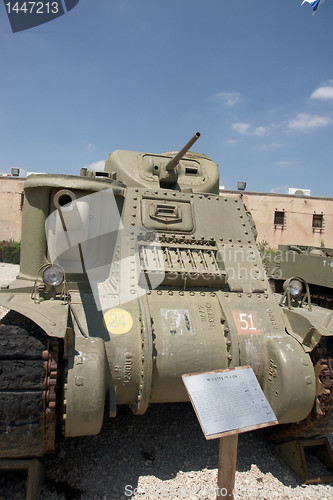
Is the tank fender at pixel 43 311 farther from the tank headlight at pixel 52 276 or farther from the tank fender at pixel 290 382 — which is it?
the tank fender at pixel 290 382

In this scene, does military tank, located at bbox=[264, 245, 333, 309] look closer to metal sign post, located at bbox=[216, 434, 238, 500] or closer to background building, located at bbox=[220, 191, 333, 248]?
metal sign post, located at bbox=[216, 434, 238, 500]

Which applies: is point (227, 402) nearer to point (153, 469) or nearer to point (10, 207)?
point (153, 469)

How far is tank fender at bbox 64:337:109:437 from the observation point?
3189 millimetres

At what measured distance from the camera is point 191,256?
4.60 metres

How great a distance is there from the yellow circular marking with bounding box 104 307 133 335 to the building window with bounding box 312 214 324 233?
24590 millimetres

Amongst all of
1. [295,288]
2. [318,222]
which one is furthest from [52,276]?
[318,222]

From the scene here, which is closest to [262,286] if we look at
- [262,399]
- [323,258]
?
Answer: [262,399]

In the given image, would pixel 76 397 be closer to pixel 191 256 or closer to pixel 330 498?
pixel 191 256

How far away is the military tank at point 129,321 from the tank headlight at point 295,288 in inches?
5.2

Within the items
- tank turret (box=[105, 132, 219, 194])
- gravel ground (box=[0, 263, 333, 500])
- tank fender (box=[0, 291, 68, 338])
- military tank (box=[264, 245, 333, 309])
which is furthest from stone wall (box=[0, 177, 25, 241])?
tank fender (box=[0, 291, 68, 338])

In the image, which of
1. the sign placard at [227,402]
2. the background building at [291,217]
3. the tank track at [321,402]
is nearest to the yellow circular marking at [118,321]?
the sign placard at [227,402]

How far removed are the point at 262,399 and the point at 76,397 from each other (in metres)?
1.45

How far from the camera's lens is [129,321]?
3.82 m

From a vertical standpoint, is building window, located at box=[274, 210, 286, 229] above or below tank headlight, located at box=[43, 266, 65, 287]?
above
